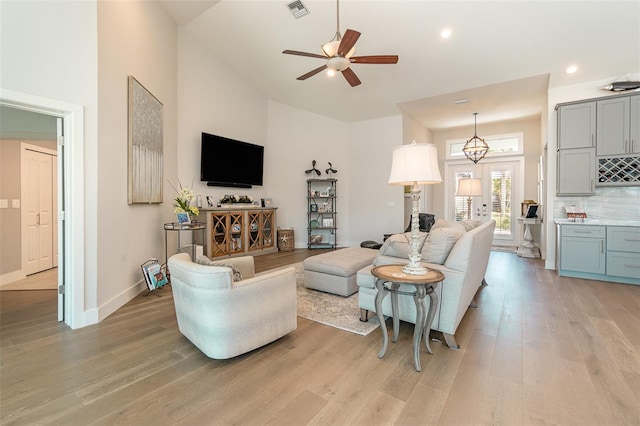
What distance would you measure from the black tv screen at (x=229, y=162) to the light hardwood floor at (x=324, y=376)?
9.27ft

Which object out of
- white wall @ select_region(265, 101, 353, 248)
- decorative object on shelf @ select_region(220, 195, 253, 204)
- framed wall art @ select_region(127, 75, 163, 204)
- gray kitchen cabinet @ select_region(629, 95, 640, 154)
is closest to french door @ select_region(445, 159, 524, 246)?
gray kitchen cabinet @ select_region(629, 95, 640, 154)

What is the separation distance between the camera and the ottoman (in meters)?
3.36

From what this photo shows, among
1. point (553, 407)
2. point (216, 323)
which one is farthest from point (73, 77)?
point (553, 407)

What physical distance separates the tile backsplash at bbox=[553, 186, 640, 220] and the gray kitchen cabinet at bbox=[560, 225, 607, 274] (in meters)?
0.64

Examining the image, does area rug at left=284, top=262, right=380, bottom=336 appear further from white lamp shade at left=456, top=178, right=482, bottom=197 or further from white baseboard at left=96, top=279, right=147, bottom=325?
white lamp shade at left=456, top=178, right=482, bottom=197

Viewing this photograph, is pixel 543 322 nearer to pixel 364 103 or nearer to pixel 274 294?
pixel 274 294

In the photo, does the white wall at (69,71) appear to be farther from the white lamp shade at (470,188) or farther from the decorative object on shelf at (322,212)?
the white lamp shade at (470,188)

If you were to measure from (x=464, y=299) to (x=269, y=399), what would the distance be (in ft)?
5.56

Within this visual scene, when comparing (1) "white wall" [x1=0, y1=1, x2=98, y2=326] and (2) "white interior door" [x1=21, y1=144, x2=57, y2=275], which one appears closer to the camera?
(1) "white wall" [x1=0, y1=1, x2=98, y2=326]

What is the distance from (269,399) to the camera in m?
1.64

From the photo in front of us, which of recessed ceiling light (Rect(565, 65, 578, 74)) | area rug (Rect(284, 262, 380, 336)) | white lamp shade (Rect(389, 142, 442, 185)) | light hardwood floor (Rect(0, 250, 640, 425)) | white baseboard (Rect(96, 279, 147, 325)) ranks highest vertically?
recessed ceiling light (Rect(565, 65, 578, 74))

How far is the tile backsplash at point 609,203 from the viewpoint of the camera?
14.2 feet

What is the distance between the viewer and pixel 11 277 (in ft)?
13.2

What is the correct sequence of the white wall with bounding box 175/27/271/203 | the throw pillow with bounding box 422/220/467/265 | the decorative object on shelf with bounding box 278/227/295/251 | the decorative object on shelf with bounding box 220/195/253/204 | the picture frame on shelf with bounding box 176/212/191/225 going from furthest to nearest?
the decorative object on shelf with bounding box 278/227/295/251 → the decorative object on shelf with bounding box 220/195/253/204 → the white wall with bounding box 175/27/271/203 → the picture frame on shelf with bounding box 176/212/191/225 → the throw pillow with bounding box 422/220/467/265
